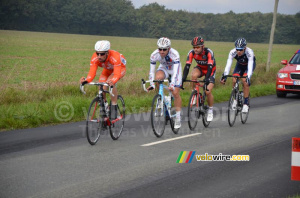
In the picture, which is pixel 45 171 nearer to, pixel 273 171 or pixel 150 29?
pixel 273 171

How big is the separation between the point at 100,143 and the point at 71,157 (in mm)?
1322

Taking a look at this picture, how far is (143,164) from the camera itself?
705 cm

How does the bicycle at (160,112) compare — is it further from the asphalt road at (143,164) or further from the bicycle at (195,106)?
the bicycle at (195,106)

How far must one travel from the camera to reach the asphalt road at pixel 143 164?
5715 millimetres

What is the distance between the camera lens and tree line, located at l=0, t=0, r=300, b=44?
10088 cm

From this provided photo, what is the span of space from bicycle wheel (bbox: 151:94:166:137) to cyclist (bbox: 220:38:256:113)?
84.7 inches

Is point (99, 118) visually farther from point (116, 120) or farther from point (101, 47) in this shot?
point (101, 47)

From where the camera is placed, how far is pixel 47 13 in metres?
99.3

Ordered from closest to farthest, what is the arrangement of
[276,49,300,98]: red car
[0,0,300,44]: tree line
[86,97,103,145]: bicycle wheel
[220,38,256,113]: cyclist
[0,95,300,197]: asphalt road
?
[0,95,300,197]: asphalt road
[86,97,103,145]: bicycle wheel
[220,38,256,113]: cyclist
[276,49,300,98]: red car
[0,0,300,44]: tree line

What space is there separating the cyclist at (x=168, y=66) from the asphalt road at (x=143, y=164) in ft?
3.32

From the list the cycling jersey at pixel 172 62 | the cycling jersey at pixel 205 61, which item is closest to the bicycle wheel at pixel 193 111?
the cycling jersey at pixel 205 61

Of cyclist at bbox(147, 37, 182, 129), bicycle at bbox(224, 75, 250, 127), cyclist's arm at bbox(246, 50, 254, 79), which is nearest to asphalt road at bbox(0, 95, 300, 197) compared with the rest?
bicycle at bbox(224, 75, 250, 127)

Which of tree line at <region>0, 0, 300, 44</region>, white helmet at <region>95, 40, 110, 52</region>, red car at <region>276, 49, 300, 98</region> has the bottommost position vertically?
red car at <region>276, 49, 300, 98</region>

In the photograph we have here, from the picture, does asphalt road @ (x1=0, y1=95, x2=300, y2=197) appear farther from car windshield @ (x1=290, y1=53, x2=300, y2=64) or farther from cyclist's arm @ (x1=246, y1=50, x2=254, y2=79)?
car windshield @ (x1=290, y1=53, x2=300, y2=64)
